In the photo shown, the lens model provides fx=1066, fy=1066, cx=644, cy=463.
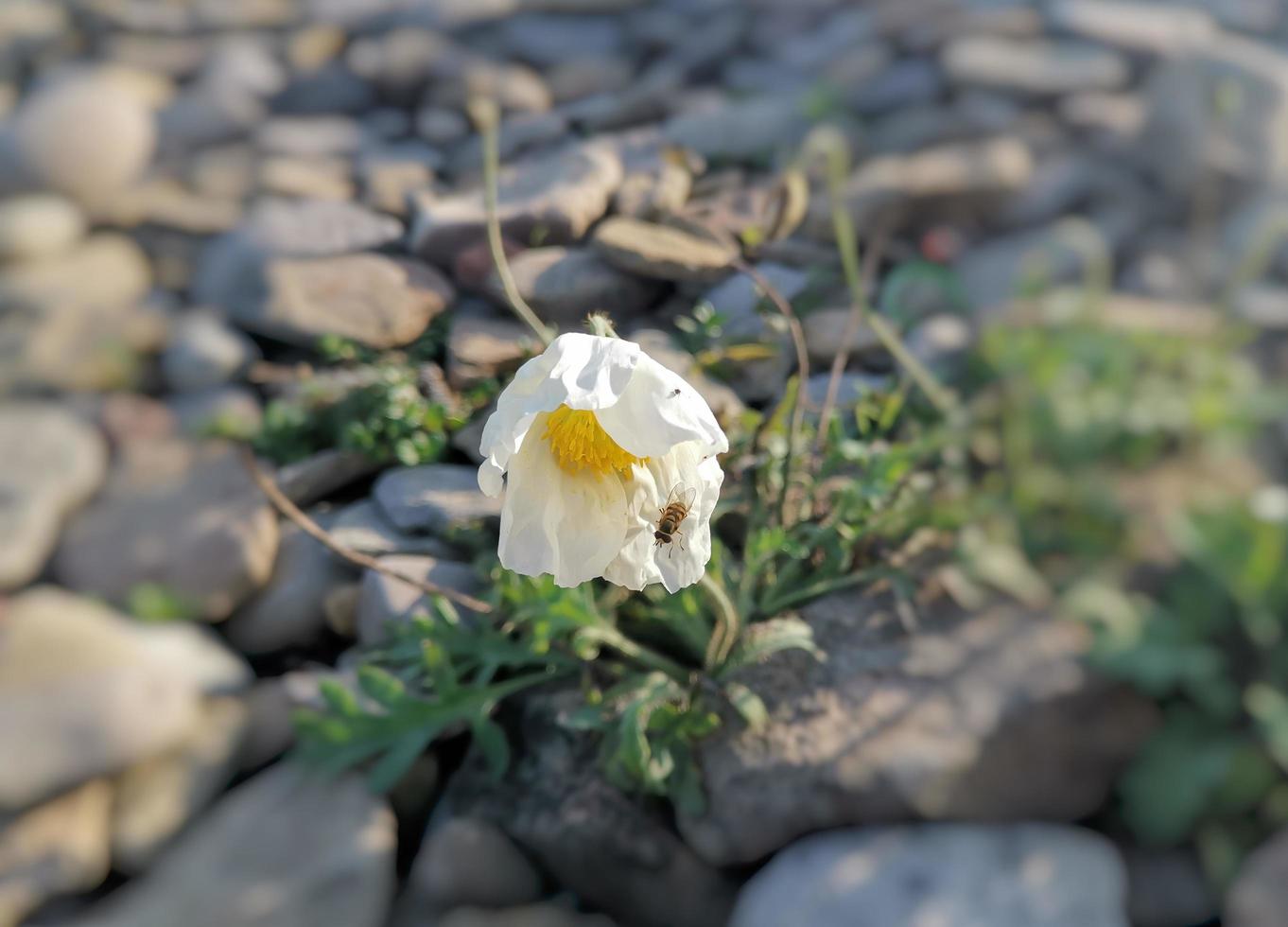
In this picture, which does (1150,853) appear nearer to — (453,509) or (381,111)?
(453,509)

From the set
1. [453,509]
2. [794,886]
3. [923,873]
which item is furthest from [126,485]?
[923,873]

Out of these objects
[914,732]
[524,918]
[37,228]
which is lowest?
[524,918]

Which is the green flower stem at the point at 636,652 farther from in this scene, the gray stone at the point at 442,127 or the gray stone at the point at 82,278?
the gray stone at the point at 442,127

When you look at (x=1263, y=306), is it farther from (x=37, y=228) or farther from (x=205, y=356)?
(x=37, y=228)

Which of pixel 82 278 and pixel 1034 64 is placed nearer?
pixel 82 278

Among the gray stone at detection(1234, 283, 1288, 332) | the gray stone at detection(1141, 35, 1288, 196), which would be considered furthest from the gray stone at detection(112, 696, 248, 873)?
the gray stone at detection(1141, 35, 1288, 196)

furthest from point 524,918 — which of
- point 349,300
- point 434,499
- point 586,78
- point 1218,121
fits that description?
point 1218,121
